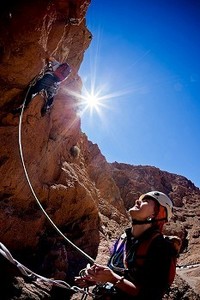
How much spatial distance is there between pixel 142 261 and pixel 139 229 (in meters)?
0.65

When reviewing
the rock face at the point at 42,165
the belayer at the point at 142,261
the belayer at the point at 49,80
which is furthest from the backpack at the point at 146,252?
the belayer at the point at 49,80

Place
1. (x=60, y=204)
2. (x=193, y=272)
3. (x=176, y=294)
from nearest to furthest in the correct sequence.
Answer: (x=176, y=294)
(x=60, y=204)
(x=193, y=272)

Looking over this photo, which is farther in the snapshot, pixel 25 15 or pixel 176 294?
pixel 176 294

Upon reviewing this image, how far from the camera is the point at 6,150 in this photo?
9.73m

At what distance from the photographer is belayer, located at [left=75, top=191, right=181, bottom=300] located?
3203 mm

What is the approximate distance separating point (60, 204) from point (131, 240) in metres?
8.95

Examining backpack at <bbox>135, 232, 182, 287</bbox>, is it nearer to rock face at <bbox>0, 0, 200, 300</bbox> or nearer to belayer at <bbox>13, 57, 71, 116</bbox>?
rock face at <bbox>0, 0, 200, 300</bbox>

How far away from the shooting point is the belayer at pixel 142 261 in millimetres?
3203

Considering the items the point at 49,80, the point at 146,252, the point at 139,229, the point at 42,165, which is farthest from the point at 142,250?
the point at 42,165

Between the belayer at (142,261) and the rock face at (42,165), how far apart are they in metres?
1.10

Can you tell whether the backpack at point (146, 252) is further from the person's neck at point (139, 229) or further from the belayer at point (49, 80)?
the belayer at point (49, 80)

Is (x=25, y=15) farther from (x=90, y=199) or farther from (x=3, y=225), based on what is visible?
(x=90, y=199)

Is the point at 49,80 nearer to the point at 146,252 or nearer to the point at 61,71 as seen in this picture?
the point at 61,71

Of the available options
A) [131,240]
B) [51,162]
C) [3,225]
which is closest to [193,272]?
[51,162]
